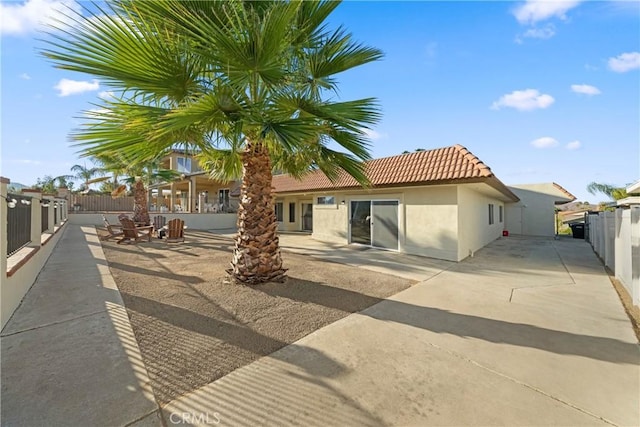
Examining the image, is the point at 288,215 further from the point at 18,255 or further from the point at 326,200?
the point at 18,255

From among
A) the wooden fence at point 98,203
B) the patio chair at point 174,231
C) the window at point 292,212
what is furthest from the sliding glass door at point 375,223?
the wooden fence at point 98,203

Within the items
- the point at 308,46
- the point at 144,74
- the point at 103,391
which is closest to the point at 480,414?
the point at 103,391

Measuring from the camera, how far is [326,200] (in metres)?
14.5

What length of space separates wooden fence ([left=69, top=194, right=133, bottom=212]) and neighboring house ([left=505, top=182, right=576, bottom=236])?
34076mm

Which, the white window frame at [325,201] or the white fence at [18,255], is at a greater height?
the white window frame at [325,201]

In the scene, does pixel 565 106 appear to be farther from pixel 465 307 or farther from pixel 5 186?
pixel 5 186

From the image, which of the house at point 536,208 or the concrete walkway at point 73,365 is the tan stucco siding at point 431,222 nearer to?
the concrete walkway at point 73,365

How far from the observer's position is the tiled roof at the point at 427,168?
852 centimetres

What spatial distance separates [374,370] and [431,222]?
823cm

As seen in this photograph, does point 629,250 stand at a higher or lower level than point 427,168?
lower

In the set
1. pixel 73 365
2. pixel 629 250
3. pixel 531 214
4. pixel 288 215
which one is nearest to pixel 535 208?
pixel 531 214

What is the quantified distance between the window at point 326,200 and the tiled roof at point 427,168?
0.98 m

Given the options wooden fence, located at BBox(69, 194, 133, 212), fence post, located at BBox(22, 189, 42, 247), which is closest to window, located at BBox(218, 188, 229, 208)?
wooden fence, located at BBox(69, 194, 133, 212)

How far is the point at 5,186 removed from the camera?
4062mm
